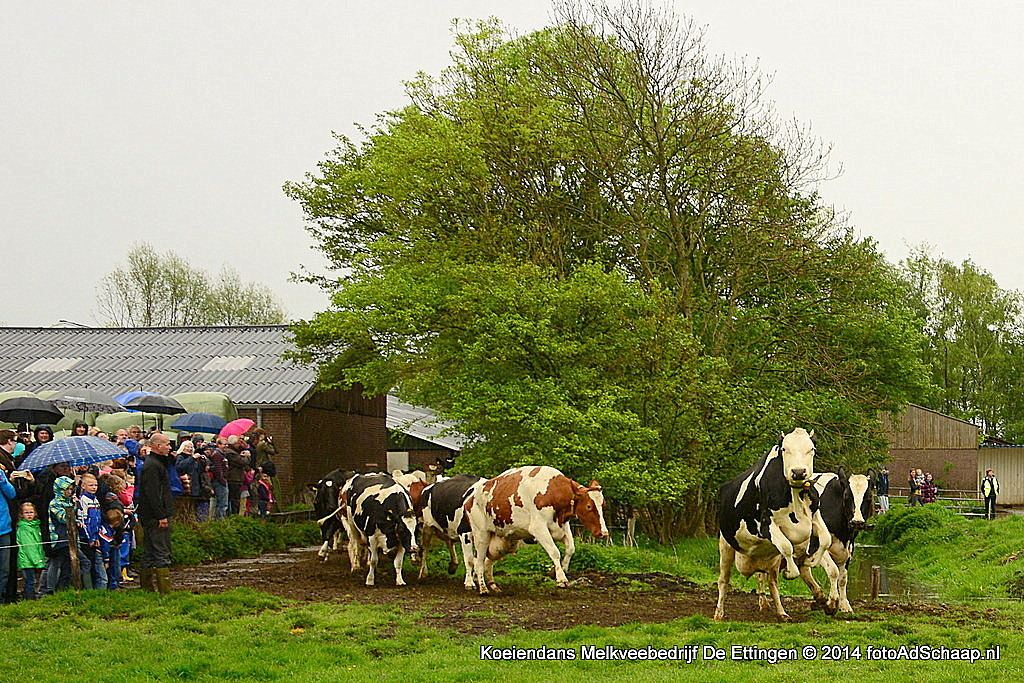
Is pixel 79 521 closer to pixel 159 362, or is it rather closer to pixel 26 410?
pixel 26 410

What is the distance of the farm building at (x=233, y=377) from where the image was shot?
38.2 m

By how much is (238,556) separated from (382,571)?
431 cm

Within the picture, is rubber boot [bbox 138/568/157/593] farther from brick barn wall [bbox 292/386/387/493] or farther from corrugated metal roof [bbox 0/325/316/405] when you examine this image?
corrugated metal roof [bbox 0/325/316/405]

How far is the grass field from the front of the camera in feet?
38.0

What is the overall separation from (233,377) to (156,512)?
24.3 metres

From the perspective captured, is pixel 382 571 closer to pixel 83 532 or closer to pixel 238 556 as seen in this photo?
pixel 238 556

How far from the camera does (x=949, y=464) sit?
56.3 metres

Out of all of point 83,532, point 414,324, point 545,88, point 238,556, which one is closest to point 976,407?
point 545,88

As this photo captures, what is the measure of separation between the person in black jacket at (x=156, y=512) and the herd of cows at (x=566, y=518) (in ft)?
13.1

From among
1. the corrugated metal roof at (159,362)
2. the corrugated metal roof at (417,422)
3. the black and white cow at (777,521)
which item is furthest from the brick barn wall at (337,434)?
the black and white cow at (777,521)

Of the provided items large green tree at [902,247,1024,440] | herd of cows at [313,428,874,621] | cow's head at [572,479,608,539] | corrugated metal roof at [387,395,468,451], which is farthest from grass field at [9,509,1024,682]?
large green tree at [902,247,1024,440]

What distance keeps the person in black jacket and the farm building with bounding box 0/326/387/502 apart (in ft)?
69.1

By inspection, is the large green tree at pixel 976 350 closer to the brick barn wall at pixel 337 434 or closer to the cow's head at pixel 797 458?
the brick barn wall at pixel 337 434

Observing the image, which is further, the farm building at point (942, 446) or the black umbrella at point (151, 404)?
the farm building at point (942, 446)
